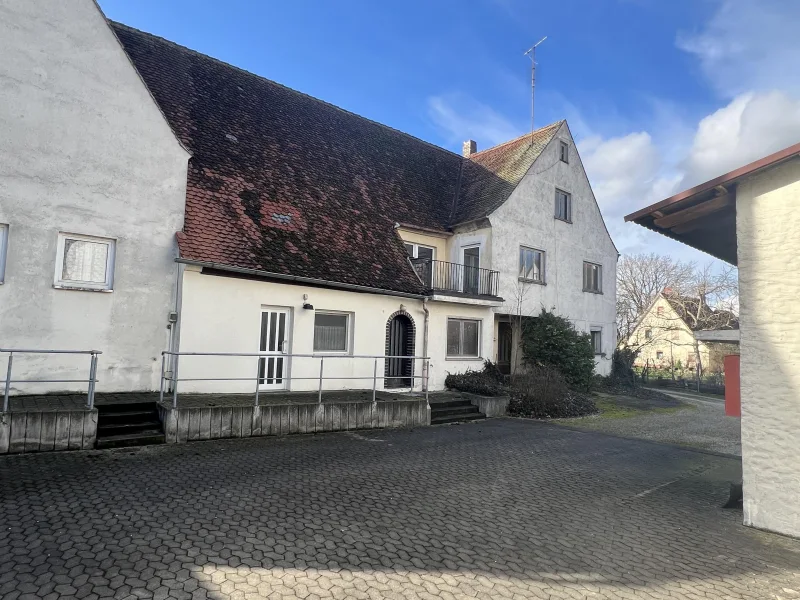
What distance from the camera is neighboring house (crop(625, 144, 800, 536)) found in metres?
5.60

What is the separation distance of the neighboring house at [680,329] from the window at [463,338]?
1676 cm

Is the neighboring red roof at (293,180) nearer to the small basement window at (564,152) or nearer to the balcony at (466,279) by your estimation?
the small basement window at (564,152)

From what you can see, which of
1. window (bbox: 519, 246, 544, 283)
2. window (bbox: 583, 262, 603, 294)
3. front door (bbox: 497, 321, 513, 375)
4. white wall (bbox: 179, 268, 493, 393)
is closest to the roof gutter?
white wall (bbox: 179, 268, 493, 393)

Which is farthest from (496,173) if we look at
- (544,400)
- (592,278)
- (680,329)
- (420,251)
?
(680,329)

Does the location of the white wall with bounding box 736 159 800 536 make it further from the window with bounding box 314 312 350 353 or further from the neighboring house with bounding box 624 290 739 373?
the neighboring house with bounding box 624 290 739 373

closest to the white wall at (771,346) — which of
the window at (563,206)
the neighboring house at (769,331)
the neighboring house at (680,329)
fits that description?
the neighboring house at (769,331)

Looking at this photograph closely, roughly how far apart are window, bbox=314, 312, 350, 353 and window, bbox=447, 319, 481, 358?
12.6 feet

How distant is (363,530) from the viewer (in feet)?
16.4

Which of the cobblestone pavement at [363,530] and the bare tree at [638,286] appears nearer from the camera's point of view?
the cobblestone pavement at [363,530]

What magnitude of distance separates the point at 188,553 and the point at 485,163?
63.2 feet

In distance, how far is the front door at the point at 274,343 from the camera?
39.1 ft

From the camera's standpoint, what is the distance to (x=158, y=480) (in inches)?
244

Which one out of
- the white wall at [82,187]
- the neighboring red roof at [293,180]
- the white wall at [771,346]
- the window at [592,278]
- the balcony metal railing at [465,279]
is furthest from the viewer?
the window at [592,278]

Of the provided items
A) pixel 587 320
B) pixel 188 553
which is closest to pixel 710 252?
pixel 188 553
